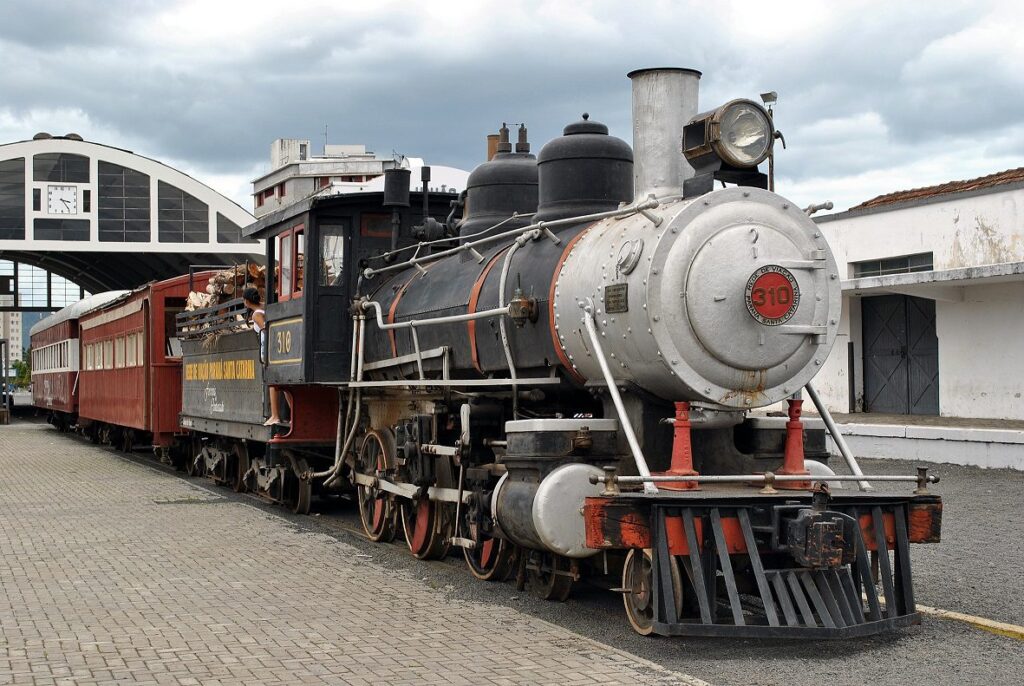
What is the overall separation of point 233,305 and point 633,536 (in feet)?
28.3

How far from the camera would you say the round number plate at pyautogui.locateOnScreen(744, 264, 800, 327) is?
6184 mm

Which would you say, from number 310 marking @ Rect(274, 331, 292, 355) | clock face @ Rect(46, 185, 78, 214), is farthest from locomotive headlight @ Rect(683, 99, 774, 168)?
clock face @ Rect(46, 185, 78, 214)

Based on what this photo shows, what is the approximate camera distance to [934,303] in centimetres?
1881

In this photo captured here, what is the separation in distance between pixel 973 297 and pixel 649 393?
12.9 m

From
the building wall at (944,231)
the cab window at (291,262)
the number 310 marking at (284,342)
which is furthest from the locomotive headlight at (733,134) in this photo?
the building wall at (944,231)

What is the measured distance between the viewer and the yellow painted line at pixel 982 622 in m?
6.21

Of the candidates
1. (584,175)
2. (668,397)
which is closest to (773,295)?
(668,397)

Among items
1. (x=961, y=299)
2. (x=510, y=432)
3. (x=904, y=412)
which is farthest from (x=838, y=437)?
(x=904, y=412)

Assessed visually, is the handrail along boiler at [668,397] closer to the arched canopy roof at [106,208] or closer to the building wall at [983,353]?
the building wall at [983,353]

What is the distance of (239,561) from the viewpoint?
28.9 ft

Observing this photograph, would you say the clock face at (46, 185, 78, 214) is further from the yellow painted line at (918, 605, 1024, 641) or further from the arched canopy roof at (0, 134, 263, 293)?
the yellow painted line at (918, 605, 1024, 641)

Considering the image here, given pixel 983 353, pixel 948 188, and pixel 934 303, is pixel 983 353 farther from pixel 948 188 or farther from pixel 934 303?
pixel 948 188

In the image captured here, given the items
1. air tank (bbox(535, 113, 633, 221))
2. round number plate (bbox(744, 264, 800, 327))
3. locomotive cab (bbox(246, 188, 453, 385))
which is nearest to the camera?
round number plate (bbox(744, 264, 800, 327))

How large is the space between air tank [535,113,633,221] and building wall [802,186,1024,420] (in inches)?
445
